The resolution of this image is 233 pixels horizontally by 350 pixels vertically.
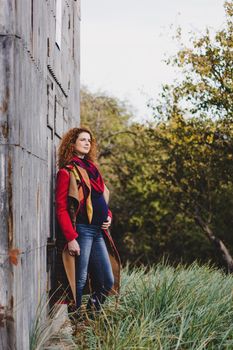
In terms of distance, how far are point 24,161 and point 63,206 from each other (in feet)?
4.97

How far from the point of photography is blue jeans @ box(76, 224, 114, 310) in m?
6.55

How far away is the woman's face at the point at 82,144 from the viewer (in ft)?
22.2

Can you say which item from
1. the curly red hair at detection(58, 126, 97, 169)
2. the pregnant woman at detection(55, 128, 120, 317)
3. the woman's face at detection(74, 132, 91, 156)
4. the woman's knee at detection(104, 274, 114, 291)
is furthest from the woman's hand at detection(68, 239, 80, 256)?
the woman's face at detection(74, 132, 91, 156)

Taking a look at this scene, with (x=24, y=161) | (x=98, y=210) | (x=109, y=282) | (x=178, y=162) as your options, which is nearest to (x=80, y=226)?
(x=98, y=210)

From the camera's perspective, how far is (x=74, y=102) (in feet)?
29.9

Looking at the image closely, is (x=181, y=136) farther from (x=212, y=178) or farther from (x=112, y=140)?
(x=112, y=140)

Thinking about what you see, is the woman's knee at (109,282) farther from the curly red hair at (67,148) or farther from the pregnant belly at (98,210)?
the curly red hair at (67,148)

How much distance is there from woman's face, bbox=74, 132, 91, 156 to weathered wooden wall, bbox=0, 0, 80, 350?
288 mm

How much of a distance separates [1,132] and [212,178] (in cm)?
1187

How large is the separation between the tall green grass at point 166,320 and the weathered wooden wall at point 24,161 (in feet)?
1.77

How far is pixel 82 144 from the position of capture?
6789mm

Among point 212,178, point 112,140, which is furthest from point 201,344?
point 112,140

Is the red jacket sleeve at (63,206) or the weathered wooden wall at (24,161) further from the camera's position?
the red jacket sleeve at (63,206)

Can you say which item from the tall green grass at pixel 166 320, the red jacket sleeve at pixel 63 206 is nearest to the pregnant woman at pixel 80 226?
the red jacket sleeve at pixel 63 206
